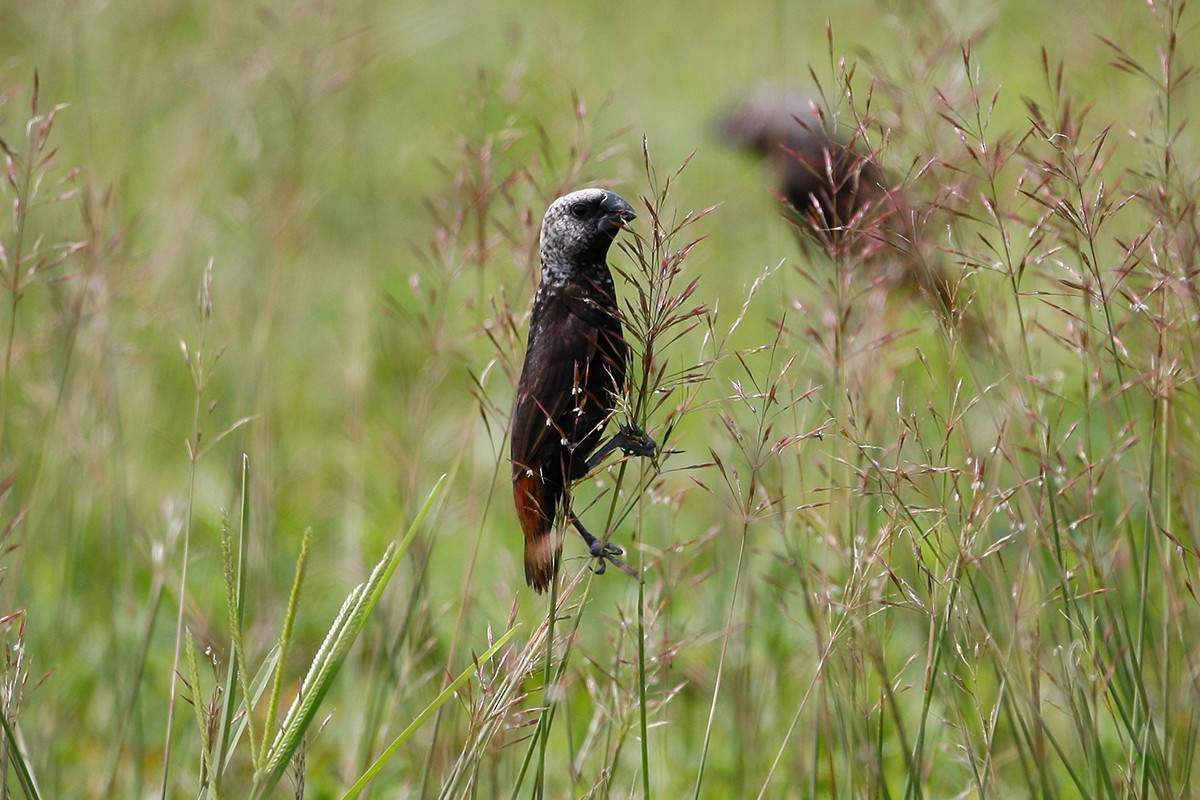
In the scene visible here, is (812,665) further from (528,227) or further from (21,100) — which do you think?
(21,100)

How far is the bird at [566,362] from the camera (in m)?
1.51

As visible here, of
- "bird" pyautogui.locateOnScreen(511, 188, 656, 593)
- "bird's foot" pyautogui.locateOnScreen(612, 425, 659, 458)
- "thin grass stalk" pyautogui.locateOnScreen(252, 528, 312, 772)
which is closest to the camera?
"thin grass stalk" pyautogui.locateOnScreen(252, 528, 312, 772)

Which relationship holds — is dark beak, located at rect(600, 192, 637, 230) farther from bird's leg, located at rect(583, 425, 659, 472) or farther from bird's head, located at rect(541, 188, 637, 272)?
bird's leg, located at rect(583, 425, 659, 472)

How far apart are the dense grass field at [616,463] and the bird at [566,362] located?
65 millimetres

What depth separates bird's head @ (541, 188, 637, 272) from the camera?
1560 millimetres

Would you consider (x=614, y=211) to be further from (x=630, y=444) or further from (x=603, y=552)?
(x=603, y=552)

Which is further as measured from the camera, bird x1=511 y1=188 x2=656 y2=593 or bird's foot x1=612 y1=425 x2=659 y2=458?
bird x1=511 y1=188 x2=656 y2=593

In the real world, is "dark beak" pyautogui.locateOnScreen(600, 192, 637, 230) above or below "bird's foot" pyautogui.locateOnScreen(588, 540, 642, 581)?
above

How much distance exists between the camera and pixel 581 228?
1.56m

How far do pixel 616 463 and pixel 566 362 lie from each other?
18 centimetres

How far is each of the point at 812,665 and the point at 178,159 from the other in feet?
8.92

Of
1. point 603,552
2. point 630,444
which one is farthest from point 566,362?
point 603,552

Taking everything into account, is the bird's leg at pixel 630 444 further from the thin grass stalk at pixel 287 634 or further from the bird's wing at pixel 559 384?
the thin grass stalk at pixel 287 634

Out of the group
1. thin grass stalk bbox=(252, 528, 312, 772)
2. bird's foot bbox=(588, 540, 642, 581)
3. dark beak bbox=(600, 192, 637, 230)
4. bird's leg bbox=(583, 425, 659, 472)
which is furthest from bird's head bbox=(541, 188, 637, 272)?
thin grass stalk bbox=(252, 528, 312, 772)
